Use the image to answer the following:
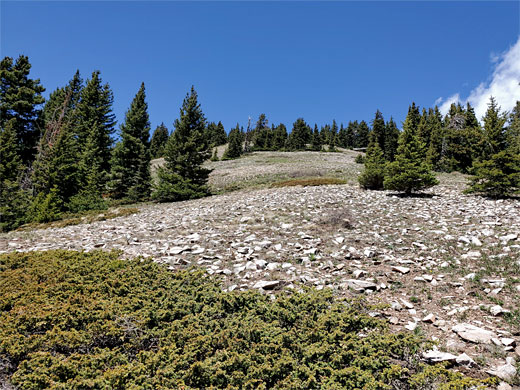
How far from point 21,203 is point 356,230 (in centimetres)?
2414

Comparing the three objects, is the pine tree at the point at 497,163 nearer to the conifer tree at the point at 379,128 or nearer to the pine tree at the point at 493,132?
the pine tree at the point at 493,132

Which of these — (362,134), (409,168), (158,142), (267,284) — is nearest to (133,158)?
(409,168)

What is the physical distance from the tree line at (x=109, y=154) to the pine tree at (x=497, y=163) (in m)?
0.06

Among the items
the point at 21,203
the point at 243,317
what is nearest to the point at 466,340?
the point at 243,317

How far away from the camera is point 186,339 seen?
4.32 metres

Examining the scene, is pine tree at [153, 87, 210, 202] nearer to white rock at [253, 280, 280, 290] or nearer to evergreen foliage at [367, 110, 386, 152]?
white rock at [253, 280, 280, 290]

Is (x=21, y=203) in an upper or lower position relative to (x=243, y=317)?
upper

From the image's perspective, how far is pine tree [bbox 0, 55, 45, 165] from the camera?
34.0 m

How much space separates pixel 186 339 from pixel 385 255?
617 cm

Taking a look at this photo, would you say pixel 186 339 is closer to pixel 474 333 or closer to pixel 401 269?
pixel 474 333

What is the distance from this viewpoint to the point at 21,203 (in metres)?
20.1

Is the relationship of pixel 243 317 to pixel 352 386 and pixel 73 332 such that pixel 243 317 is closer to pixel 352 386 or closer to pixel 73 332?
pixel 352 386

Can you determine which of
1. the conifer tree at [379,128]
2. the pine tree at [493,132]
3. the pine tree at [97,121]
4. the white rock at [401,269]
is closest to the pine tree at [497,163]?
the pine tree at [493,132]

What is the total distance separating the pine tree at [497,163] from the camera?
48.5ft
